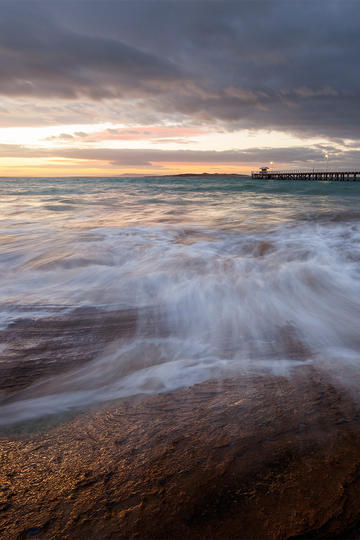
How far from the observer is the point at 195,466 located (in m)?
1.34

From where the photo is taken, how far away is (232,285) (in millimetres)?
4137

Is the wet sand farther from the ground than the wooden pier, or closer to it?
closer to it

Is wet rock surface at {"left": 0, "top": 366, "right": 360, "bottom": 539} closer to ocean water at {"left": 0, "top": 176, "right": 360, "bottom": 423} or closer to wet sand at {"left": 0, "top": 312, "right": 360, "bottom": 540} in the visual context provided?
wet sand at {"left": 0, "top": 312, "right": 360, "bottom": 540}

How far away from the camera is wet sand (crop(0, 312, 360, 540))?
1097 mm

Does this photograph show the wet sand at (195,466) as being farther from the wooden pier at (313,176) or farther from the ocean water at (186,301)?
the wooden pier at (313,176)

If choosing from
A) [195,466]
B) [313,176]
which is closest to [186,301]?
[195,466]

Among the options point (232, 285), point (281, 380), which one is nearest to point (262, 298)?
point (232, 285)

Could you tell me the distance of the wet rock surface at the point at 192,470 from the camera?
1.09m

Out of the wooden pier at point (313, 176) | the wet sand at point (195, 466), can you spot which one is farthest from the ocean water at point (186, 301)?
the wooden pier at point (313, 176)

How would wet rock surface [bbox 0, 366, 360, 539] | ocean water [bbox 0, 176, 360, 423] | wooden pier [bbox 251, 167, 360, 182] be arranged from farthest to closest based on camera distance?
wooden pier [bbox 251, 167, 360, 182] → ocean water [bbox 0, 176, 360, 423] → wet rock surface [bbox 0, 366, 360, 539]

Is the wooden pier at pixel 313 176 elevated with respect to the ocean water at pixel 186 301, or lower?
elevated

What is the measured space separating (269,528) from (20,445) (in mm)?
1203

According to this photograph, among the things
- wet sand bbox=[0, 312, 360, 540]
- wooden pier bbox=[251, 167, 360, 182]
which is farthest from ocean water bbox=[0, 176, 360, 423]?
wooden pier bbox=[251, 167, 360, 182]

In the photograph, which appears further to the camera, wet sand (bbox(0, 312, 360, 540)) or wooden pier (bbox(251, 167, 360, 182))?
wooden pier (bbox(251, 167, 360, 182))
